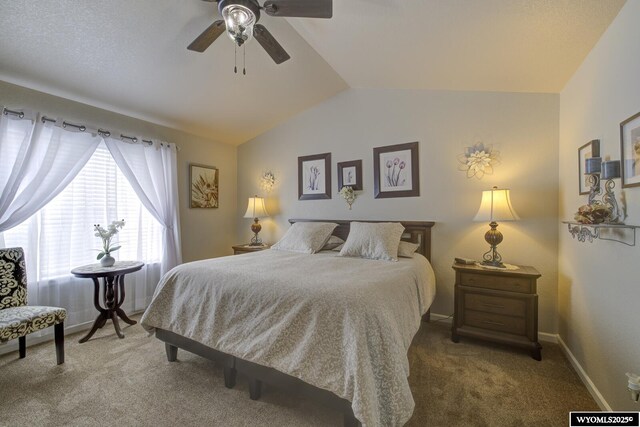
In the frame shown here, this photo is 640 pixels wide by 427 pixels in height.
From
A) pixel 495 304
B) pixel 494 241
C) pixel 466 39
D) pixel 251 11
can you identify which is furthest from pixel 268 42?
pixel 495 304

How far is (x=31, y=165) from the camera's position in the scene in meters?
2.53

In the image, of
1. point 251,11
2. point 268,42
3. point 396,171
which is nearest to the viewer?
point 251,11

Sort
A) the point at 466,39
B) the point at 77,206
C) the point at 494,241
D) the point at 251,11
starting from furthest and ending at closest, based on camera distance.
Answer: the point at 77,206 < the point at 494,241 < the point at 466,39 < the point at 251,11

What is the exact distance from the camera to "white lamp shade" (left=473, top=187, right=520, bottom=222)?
2498 millimetres

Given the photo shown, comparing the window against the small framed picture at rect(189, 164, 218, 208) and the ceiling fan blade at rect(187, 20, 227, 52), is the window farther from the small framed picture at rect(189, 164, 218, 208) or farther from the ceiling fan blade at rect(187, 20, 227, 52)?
the ceiling fan blade at rect(187, 20, 227, 52)

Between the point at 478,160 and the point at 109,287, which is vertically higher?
the point at 478,160

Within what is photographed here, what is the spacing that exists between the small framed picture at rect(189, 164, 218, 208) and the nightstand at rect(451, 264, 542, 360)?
141 inches

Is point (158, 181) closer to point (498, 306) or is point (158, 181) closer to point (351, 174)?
point (351, 174)

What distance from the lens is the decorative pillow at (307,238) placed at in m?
3.17

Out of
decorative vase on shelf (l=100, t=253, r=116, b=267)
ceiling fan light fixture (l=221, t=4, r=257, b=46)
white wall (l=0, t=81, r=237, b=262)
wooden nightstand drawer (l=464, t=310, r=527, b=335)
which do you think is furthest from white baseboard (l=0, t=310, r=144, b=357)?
wooden nightstand drawer (l=464, t=310, r=527, b=335)

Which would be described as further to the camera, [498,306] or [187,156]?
[187,156]

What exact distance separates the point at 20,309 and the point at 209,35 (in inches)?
103

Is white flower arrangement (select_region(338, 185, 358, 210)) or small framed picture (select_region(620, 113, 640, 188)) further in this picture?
white flower arrangement (select_region(338, 185, 358, 210))

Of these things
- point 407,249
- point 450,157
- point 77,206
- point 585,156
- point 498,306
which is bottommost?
point 498,306
